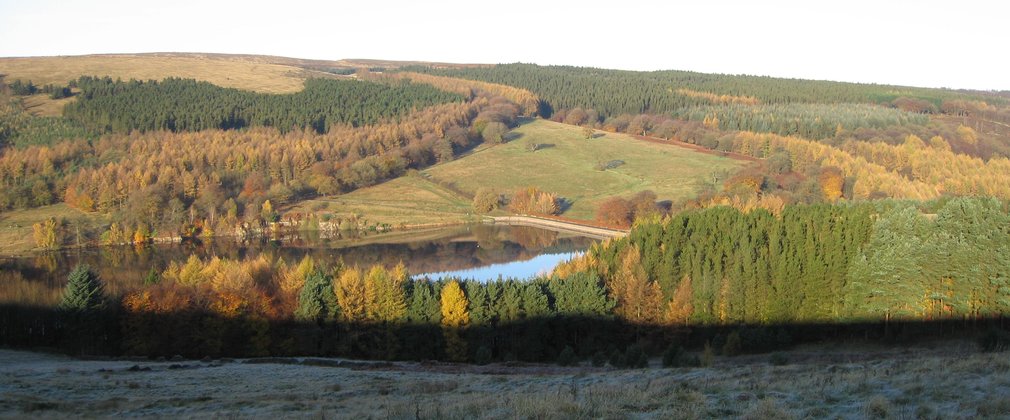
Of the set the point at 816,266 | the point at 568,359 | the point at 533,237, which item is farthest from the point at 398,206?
the point at 568,359

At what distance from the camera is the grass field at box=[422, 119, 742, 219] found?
109 m

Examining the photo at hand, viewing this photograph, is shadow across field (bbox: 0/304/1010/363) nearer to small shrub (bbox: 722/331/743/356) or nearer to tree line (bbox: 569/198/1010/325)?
tree line (bbox: 569/198/1010/325)

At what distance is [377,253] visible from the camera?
81.9m

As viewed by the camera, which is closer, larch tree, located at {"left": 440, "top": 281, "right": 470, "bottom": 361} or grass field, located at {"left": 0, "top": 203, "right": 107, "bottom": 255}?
larch tree, located at {"left": 440, "top": 281, "right": 470, "bottom": 361}

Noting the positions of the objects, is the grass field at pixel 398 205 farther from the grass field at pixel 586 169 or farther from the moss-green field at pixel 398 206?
the grass field at pixel 586 169

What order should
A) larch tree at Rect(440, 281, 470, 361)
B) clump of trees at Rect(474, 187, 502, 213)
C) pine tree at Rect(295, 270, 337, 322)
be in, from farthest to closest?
clump of trees at Rect(474, 187, 502, 213), pine tree at Rect(295, 270, 337, 322), larch tree at Rect(440, 281, 470, 361)

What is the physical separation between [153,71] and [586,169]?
355 ft

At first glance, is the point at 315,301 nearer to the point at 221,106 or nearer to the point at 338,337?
the point at 338,337

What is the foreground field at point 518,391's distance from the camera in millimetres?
14961

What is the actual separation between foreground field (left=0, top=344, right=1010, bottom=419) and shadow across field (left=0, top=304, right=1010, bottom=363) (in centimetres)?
977

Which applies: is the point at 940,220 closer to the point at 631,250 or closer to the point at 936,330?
the point at 936,330

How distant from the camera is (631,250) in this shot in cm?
5425

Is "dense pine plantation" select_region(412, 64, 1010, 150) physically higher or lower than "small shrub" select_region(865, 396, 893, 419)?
higher

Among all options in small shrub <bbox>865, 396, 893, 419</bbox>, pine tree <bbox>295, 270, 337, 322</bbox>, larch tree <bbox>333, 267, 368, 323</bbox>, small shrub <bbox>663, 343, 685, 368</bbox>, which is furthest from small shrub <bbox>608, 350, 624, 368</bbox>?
small shrub <bbox>865, 396, 893, 419</bbox>
